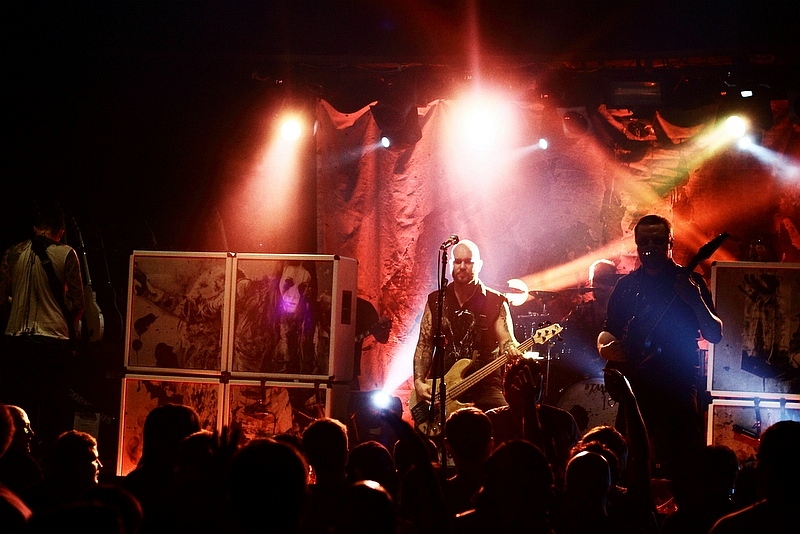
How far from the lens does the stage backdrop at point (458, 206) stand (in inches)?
407

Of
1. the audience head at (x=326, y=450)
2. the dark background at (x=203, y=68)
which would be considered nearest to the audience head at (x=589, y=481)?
the audience head at (x=326, y=450)

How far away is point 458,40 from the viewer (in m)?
9.89

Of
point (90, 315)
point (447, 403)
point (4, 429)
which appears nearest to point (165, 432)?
point (4, 429)

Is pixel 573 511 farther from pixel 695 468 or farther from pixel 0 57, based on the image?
pixel 0 57

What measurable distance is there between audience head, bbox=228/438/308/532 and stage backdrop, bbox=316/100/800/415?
7.53 m

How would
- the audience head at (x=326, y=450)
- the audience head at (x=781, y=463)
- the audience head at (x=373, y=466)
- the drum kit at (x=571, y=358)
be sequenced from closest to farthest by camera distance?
the audience head at (x=781, y=463) → the audience head at (x=326, y=450) → the audience head at (x=373, y=466) → the drum kit at (x=571, y=358)

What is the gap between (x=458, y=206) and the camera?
10.4m

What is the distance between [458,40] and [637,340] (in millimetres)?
4459

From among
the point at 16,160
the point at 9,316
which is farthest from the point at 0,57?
the point at 9,316

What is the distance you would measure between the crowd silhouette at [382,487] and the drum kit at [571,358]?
4.48 m

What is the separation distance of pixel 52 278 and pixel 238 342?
1937 millimetres

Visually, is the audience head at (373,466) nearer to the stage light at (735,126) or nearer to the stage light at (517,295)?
the stage light at (517,295)

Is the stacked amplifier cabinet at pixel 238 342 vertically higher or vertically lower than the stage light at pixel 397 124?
lower

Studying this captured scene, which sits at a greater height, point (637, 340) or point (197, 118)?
point (197, 118)
